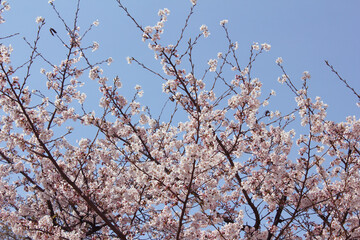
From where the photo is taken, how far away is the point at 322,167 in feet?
Answer: 25.0

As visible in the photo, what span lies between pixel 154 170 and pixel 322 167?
456 centimetres

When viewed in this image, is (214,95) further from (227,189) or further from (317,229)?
(317,229)

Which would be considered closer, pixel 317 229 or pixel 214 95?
pixel 214 95

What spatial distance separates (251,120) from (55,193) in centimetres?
468

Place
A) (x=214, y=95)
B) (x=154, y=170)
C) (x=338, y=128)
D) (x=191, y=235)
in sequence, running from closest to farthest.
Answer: (x=154, y=170) → (x=191, y=235) → (x=214, y=95) → (x=338, y=128)

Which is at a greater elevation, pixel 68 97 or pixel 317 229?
pixel 68 97

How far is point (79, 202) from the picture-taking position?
736 centimetres

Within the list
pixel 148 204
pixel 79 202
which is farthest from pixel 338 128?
pixel 79 202

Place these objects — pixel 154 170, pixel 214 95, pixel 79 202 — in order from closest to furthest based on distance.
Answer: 1. pixel 154 170
2. pixel 214 95
3. pixel 79 202

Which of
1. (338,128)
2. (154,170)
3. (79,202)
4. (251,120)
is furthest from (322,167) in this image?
(79,202)

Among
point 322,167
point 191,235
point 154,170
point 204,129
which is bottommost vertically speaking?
point 191,235

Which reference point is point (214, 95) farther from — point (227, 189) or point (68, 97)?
point (68, 97)

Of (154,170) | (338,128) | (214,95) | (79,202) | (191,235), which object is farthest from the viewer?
(338,128)

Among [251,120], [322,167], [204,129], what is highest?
[251,120]
